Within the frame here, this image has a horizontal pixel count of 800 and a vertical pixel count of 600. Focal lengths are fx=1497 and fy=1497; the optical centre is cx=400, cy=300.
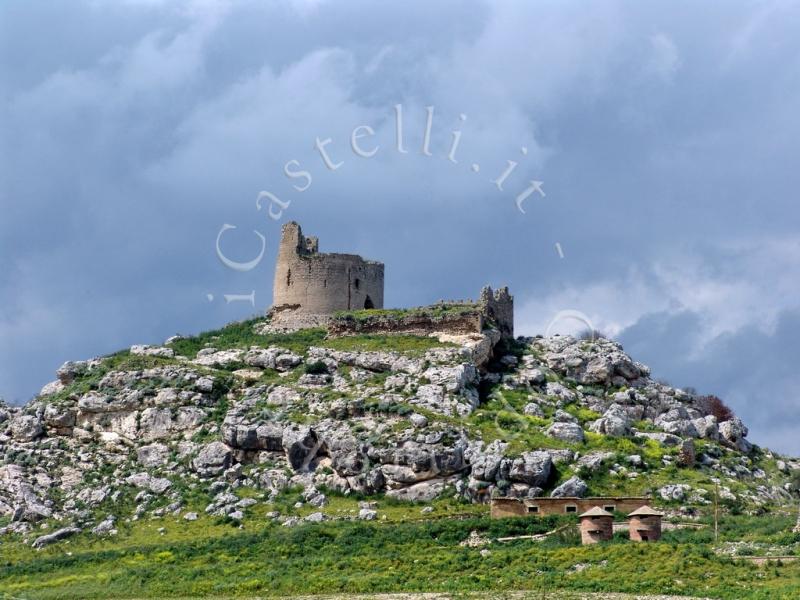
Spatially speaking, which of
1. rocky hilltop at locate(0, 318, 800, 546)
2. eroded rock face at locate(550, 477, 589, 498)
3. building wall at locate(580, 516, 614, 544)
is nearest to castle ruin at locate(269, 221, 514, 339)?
rocky hilltop at locate(0, 318, 800, 546)

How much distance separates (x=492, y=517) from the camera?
5453 centimetres

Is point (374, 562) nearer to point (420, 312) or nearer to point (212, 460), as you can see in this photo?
point (212, 460)

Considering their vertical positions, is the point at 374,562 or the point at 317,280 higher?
the point at 317,280

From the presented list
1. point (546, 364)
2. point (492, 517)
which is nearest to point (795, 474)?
point (546, 364)

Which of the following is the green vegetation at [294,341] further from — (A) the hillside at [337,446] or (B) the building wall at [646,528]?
(B) the building wall at [646,528]

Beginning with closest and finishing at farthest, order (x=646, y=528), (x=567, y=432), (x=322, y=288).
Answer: (x=646, y=528), (x=567, y=432), (x=322, y=288)

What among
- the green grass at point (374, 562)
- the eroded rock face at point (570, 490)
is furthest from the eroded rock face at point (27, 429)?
the eroded rock face at point (570, 490)

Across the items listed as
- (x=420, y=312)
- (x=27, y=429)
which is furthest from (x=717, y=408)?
(x=27, y=429)

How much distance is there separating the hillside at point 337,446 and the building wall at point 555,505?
67 centimetres

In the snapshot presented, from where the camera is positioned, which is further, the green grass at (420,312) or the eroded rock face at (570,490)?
the green grass at (420,312)

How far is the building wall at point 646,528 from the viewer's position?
5112cm

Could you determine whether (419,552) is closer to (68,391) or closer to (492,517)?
(492,517)

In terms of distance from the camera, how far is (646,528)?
51188 millimetres

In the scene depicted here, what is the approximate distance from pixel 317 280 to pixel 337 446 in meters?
18.1
